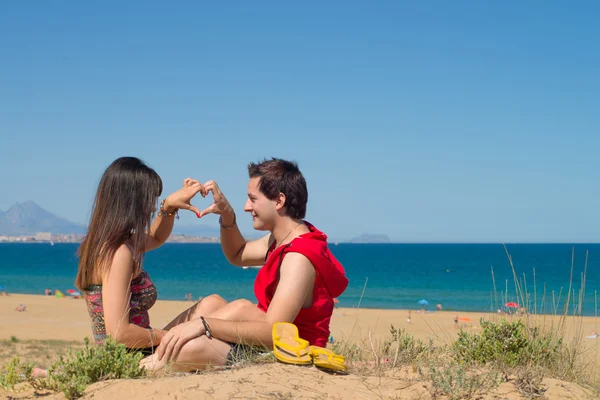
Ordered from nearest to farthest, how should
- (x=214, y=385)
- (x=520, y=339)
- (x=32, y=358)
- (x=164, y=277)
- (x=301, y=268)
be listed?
(x=214, y=385), (x=301, y=268), (x=520, y=339), (x=32, y=358), (x=164, y=277)

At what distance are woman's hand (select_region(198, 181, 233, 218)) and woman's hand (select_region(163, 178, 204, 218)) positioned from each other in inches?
1.6

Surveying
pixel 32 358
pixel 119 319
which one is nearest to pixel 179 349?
pixel 119 319

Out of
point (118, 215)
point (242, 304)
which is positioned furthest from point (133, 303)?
point (242, 304)

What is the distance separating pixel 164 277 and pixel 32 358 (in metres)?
50.8

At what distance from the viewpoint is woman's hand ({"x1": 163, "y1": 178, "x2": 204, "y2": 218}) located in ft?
14.6

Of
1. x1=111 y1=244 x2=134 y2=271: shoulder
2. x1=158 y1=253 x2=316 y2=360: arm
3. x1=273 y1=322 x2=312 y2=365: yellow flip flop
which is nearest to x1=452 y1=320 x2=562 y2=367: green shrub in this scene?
x1=273 y1=322 x2=312 y2=365: yellow flip flop

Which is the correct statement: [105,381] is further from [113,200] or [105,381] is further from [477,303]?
[477,303]

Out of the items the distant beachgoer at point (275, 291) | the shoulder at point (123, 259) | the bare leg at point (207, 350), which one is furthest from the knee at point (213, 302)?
the shoulder at point (123, 259)

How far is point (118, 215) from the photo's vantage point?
13.0 feet

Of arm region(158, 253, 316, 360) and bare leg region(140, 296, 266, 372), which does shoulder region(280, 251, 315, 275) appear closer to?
arm region(158, 253, 316, 360)

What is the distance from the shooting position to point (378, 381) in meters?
3.70

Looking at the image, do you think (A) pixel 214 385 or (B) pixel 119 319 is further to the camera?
(B) pixel 119 319

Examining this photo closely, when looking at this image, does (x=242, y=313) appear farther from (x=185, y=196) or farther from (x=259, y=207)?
(x=185, y=196)

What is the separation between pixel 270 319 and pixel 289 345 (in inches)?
7.9
